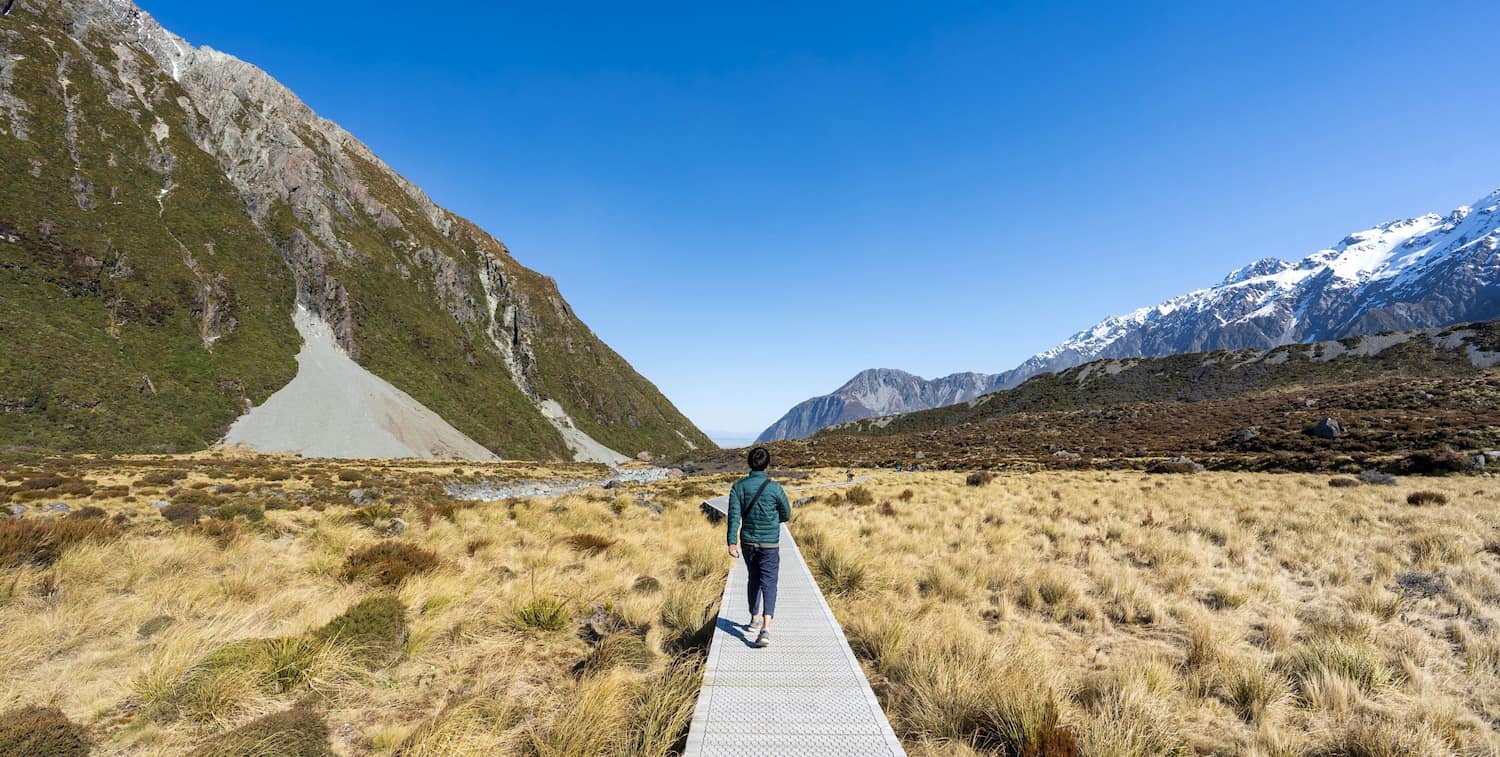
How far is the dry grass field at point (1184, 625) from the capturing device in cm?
475

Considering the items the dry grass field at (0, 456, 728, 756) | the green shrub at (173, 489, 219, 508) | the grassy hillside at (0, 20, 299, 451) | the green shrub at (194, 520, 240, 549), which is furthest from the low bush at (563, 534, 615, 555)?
the grassy hillside at (0, 20, 299, 451)

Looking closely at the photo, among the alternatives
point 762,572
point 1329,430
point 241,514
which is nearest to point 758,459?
point 762,572

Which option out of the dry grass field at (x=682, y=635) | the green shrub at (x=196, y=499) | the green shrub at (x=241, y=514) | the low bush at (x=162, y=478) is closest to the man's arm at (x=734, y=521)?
the dry grass field at (x=682, y=635)

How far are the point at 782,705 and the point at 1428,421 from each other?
54071mm

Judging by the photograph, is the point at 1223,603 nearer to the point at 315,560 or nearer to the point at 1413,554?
the point at 1413,554

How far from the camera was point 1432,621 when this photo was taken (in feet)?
24.3

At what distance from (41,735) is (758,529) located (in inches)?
241

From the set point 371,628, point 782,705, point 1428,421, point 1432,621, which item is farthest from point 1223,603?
point 1428,421

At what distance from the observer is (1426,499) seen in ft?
51.2

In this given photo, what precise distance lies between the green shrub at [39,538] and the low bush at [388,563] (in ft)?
13.2

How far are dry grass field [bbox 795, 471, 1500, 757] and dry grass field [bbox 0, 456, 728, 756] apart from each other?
2.81m

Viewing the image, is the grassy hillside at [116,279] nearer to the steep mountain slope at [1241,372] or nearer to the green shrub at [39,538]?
the green shrub at [39,538]

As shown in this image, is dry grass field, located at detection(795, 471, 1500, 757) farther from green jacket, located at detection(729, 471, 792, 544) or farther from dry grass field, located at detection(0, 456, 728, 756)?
dry grass field, located at detection(0, 456, 728, 756)

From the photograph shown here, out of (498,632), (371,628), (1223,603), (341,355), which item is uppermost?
(341,355)
